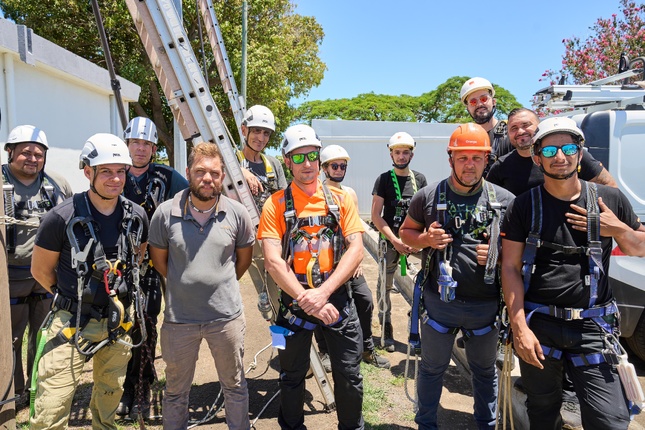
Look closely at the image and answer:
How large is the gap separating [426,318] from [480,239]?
68 centimetres

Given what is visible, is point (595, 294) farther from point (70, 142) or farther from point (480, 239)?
point (70, 142)

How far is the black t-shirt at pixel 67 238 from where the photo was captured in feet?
9.39

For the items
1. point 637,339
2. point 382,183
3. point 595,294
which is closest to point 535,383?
point 595,294

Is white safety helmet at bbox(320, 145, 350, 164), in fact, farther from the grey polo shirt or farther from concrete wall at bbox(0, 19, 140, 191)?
concrete wall at bbox(0, 19, 140, 191)

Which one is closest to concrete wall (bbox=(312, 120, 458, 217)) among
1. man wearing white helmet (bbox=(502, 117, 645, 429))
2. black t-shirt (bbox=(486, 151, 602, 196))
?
black t-shirt (bbox=(486, 151, 602, 196))

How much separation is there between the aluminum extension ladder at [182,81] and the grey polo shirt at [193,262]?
61cm

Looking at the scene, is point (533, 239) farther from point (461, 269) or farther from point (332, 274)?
point (332, 274)

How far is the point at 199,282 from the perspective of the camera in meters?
3.04

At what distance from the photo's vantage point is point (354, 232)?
10.6 feet

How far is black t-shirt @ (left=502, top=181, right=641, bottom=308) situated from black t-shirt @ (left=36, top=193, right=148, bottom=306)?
2.66 meters

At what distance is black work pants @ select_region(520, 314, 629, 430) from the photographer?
100 inches

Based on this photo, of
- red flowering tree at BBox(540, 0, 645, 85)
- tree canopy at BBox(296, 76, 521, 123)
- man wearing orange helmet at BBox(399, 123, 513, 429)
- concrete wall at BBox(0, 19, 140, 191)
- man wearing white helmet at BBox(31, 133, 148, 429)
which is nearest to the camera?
man wearing white helmet at BBox(31, 133, 148, 429)

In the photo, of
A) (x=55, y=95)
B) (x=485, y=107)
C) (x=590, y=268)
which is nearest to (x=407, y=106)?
(x=55, y=95)

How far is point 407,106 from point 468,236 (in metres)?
39.0
